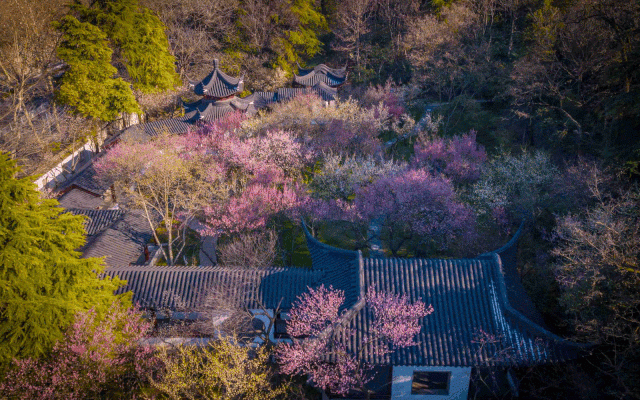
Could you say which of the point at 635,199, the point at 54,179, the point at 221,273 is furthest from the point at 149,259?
the point at 635,199

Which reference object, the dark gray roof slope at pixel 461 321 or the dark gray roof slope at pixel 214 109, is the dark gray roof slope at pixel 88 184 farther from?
the dark gray roof slope at pixel 461 321

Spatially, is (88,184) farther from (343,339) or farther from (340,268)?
(343,339)

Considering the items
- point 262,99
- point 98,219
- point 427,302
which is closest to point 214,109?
point 262,99

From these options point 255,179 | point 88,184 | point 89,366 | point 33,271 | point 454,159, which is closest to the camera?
point 33,271

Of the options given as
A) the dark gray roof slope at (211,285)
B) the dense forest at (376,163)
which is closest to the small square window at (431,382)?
the dense forest at (376,163)

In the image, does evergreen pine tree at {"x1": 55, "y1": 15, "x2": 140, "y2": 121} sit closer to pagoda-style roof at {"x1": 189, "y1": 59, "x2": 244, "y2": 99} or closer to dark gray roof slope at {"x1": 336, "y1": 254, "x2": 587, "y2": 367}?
pagoda-style roof at {"x1": 189, "y1": 59, "x2": 244, "y2": 99}

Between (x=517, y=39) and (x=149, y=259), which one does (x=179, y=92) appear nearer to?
(x=149, y=259)

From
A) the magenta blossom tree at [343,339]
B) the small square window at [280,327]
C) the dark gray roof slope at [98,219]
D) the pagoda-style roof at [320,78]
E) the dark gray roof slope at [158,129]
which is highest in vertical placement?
the pagoda-style roof at [320,78]
